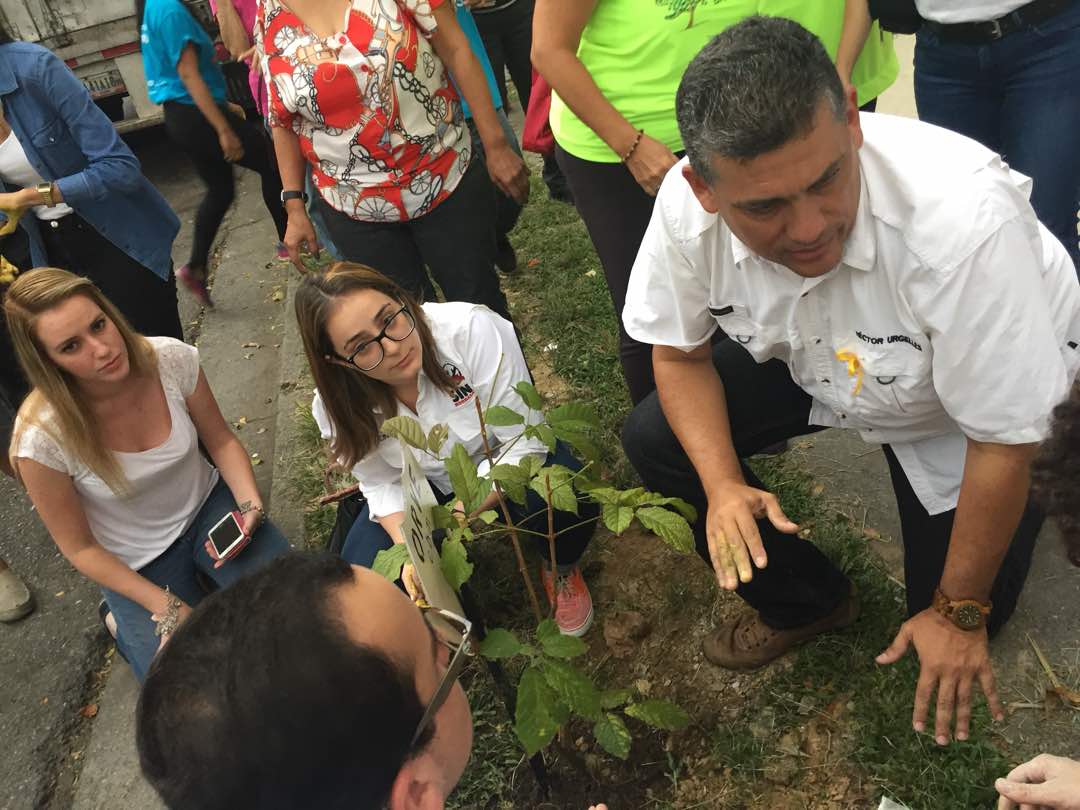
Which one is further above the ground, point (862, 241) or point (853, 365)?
point (862, 241)

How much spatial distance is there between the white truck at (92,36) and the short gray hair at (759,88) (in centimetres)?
664

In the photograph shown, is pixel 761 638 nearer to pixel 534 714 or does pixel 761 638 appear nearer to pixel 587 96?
pixel 534 714

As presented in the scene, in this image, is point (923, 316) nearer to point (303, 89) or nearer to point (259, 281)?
point (303, 89)

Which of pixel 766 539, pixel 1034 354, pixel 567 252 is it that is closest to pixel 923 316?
pixel 1034 354

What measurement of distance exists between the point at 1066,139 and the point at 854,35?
59 centimetres

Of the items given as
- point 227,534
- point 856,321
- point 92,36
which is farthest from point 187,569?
point 92,36

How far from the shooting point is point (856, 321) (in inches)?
64.7

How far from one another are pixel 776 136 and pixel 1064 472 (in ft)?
2.06

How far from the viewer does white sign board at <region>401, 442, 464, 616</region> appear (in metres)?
1.46

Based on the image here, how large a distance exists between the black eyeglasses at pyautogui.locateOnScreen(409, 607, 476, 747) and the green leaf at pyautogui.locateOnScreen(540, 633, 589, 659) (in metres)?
0.27

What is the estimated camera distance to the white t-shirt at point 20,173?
2.90 m

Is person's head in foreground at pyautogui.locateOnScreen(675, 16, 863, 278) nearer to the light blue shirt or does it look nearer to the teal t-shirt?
the light blue shirt

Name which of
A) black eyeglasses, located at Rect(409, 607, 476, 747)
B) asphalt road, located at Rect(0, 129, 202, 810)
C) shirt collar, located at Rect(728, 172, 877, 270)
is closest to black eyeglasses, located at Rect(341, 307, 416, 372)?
black eyeglasses, located at Rect(409, 607, 476, 747)

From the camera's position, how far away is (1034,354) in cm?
143
